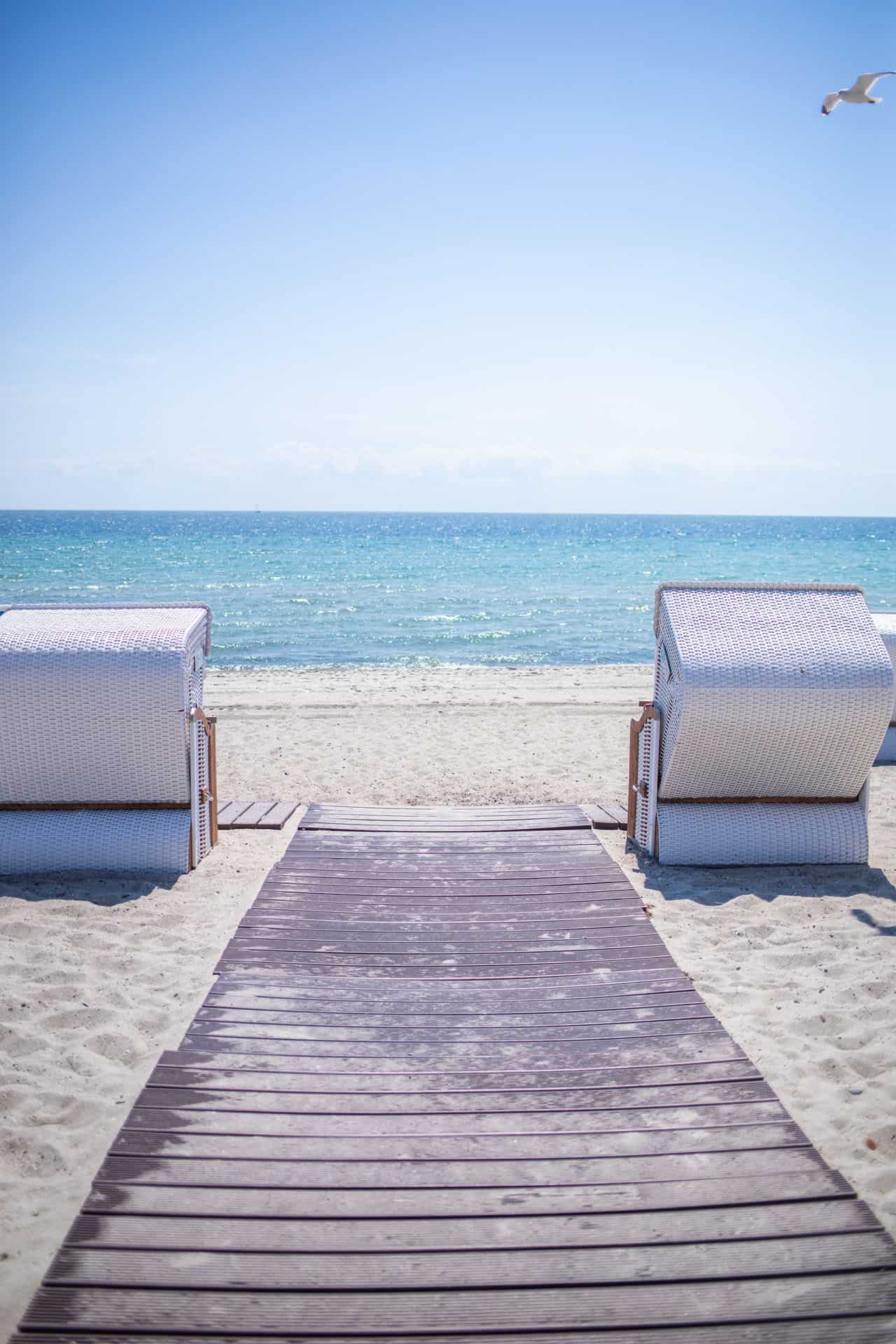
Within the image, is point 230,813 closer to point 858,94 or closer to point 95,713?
point 95,713

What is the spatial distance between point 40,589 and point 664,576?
79.4ft

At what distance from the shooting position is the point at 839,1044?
3.67 m

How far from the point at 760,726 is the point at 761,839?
78 cm

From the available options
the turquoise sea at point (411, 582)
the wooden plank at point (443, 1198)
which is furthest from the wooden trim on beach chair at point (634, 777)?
the turquoise sea at point (411, 582)

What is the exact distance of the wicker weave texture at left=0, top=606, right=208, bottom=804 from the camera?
5324 mm

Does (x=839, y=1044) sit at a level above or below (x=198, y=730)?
below

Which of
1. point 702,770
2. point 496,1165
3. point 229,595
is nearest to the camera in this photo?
point 496,1165

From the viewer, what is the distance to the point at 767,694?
17.9ft

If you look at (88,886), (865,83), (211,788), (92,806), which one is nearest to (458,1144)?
(88,886)

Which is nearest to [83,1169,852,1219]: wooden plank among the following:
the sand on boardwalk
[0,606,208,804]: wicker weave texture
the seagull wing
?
the sand on boardwalk

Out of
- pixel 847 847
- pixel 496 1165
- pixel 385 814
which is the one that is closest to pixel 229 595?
pixel 385 814

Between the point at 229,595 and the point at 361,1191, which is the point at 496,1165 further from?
the point at 229,595

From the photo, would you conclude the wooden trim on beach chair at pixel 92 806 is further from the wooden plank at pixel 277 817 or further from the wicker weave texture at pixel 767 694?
the wicker weave texture at pixel 767 694

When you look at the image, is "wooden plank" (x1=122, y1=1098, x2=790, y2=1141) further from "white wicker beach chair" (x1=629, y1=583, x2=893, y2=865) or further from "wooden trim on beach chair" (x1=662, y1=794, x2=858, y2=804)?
"wooden trim on beach chair" (x1=662, y1=794, x2=858, y2=804)
